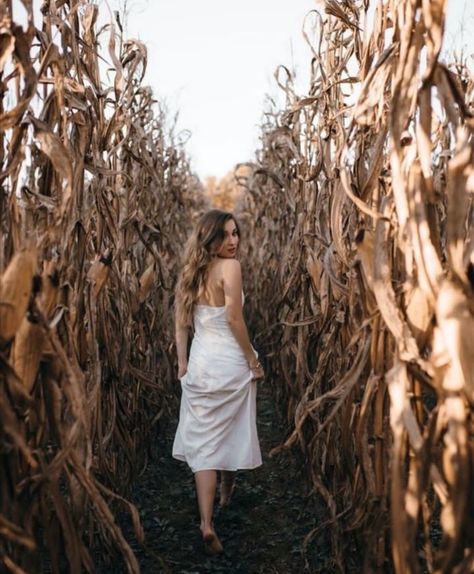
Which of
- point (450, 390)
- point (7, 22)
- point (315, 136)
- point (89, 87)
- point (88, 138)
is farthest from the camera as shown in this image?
point (315, 136)

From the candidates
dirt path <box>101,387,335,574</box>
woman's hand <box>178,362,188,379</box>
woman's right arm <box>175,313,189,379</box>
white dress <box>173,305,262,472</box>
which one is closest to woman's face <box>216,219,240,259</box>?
white dress <box>173,305,262,472</box>

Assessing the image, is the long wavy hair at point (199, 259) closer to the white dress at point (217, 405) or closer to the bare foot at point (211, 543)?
the white dress at point (217, 405)

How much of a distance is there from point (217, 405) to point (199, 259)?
24.4 inches

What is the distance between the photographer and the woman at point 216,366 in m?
2.77

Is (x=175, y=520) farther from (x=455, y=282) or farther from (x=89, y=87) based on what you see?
(x=455, y=282)

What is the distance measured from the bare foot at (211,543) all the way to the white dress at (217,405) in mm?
279

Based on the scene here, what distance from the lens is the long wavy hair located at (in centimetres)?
286

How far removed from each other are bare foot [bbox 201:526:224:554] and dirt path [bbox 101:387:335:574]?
35 millimetres

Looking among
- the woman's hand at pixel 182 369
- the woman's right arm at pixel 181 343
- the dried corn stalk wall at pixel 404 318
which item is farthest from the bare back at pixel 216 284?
the dried corn stalk wall at pixel 404 318

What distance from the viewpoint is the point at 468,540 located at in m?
1.30

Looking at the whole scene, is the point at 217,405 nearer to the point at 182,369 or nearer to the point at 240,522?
the point at 182,369

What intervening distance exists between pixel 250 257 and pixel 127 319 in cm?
429

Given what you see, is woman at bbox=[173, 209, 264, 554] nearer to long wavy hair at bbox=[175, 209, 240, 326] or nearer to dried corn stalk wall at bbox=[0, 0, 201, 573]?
long wavy hair at bbox=[175, 209, 240, 326]

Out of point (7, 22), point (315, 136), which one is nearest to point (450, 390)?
point (7, 22)
